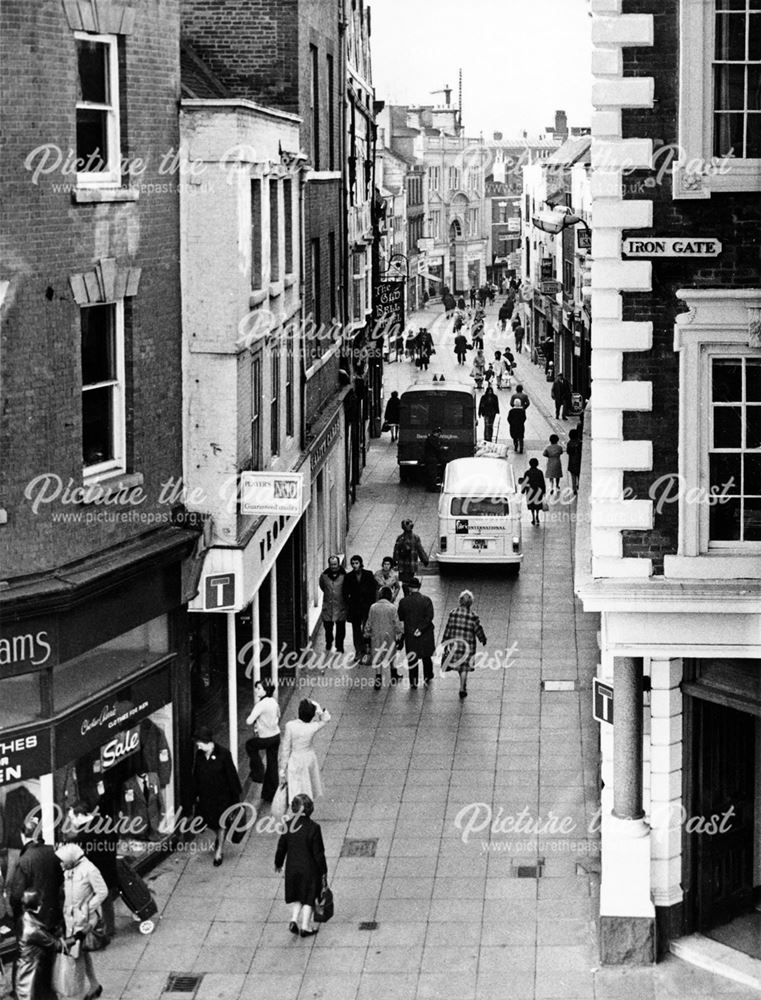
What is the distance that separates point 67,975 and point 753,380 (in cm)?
775

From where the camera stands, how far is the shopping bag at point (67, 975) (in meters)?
15.7

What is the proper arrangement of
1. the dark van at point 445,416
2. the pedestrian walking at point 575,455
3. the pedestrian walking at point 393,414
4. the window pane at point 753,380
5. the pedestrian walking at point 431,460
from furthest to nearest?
the pedestrian walking at point 393,414, the dark van at point 445,416, the pedestrian walking at point 431,460, the pedestrian walking at point 575,455, the window pane at point 753,380

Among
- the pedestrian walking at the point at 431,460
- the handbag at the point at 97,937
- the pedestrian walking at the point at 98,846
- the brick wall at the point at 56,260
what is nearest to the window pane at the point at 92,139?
the brick wall at the point at 56,260

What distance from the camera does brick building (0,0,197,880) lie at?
1728cm

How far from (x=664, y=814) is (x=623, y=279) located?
4.90 meters

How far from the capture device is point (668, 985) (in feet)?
54.7

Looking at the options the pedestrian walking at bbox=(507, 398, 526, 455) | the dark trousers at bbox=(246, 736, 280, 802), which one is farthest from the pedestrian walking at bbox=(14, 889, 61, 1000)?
the pedestrian walking at bbox=(507, 398, 526, 455)

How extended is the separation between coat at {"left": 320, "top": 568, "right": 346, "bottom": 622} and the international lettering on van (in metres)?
11.6

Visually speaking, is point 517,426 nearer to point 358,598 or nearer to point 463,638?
point 358,598

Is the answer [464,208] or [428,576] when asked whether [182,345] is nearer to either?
[428,576]

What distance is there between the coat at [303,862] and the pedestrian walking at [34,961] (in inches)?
102

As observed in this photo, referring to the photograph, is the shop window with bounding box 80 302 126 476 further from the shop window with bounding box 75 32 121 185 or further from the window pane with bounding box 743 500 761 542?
the window pane with bounding box 743 500 761 542

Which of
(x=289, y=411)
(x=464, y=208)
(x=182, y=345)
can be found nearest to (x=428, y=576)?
(x=289, y=411)

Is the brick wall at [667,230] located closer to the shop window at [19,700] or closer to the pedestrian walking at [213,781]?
the shop window at [19,700]
